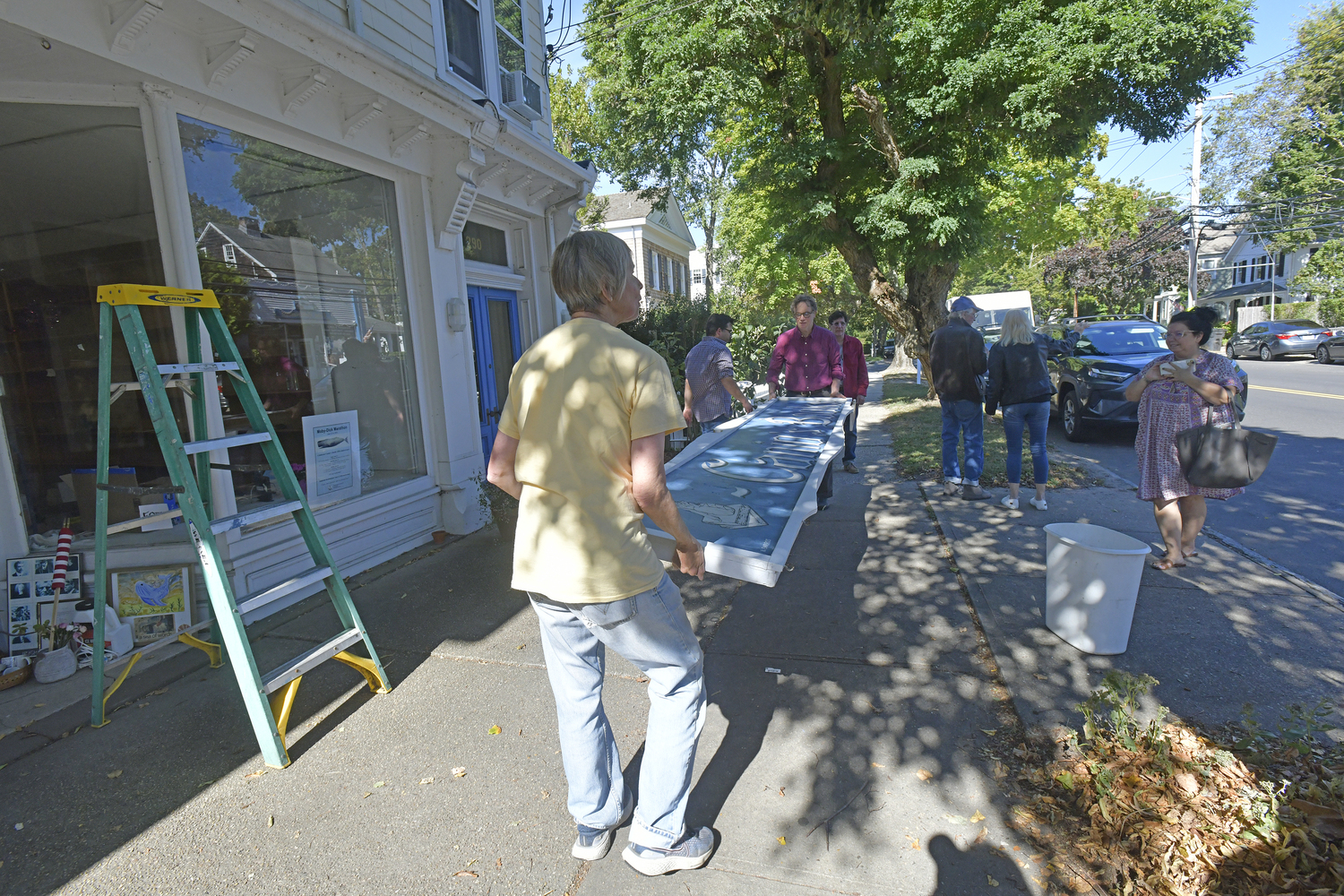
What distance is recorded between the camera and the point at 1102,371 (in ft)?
31.9

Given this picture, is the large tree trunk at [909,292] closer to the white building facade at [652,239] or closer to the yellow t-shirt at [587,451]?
the yellow t-shirt at [587,451]

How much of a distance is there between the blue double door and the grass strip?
4.84 metres

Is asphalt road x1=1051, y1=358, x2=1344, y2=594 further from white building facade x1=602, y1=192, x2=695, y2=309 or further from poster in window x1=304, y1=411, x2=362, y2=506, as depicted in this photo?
white building facade x1=602, y1=192, x2=695, y2=309

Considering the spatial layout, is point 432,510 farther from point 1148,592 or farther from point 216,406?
point 1148,592

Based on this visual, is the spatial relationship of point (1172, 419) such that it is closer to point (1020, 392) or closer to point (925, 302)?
point (1020, 392)

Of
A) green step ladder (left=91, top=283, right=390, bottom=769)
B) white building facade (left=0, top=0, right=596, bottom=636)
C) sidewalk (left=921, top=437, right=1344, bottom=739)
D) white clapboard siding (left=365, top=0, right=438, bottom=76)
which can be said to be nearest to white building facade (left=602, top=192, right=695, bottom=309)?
white clapboard siding (left=365, top=0, right=438, bottom=76)

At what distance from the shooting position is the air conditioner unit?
7.69 metres

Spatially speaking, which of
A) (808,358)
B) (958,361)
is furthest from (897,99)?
(958,361)

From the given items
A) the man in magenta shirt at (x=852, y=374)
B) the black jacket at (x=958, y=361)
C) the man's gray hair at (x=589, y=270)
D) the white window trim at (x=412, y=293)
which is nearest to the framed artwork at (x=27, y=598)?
the white window trim at (x=412, y=293)

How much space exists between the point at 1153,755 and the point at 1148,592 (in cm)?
246

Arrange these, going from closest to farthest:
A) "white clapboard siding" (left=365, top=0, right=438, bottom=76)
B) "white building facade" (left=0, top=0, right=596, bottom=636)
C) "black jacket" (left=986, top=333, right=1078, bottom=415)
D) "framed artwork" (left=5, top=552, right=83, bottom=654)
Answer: "framed artwork" (left=5, top=552, right=83, bottom=654), "white building facade" (left=0, top=0, right=596, bottom=636), "white clapboard siding" (left=365, top=0, right=438, bottom=76), "black jacket" (left=986, top=333, right=1078, bottom=415)

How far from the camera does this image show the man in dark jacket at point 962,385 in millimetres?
6312

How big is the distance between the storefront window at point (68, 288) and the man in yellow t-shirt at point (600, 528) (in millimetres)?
3674

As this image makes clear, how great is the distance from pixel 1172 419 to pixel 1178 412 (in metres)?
0.06
